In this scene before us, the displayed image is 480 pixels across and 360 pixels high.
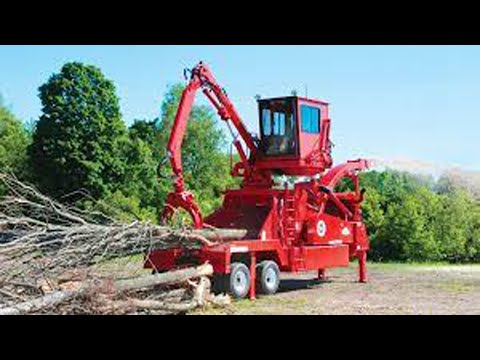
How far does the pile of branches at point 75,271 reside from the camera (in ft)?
29.4

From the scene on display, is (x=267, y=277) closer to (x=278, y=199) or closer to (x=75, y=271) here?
(x=278, y=199)

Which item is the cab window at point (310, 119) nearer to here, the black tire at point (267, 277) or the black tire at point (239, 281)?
the black tire at point (267, 277)

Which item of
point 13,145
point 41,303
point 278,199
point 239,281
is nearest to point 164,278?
point 239,281

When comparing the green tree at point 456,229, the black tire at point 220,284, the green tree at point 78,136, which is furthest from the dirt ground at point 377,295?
the green tree at point 78,136

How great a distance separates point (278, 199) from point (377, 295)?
2.49 meters

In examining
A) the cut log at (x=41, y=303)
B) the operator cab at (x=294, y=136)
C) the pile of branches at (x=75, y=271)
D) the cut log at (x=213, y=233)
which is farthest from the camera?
the operator cab at (x=294, y=136)

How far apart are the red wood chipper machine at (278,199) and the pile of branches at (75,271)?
5.07 ft

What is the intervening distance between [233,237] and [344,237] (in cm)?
309

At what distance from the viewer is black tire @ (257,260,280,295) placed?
42.2ft

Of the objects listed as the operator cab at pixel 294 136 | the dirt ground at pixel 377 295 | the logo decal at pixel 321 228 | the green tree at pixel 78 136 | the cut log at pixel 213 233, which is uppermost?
the green tree at pixel 78 136

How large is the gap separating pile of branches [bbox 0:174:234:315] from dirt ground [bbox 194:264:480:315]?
691mm

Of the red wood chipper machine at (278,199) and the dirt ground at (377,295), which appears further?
the red wood chipper machine at (278,199)

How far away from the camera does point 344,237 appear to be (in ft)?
49.9

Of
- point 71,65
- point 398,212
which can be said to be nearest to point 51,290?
point 398,212
